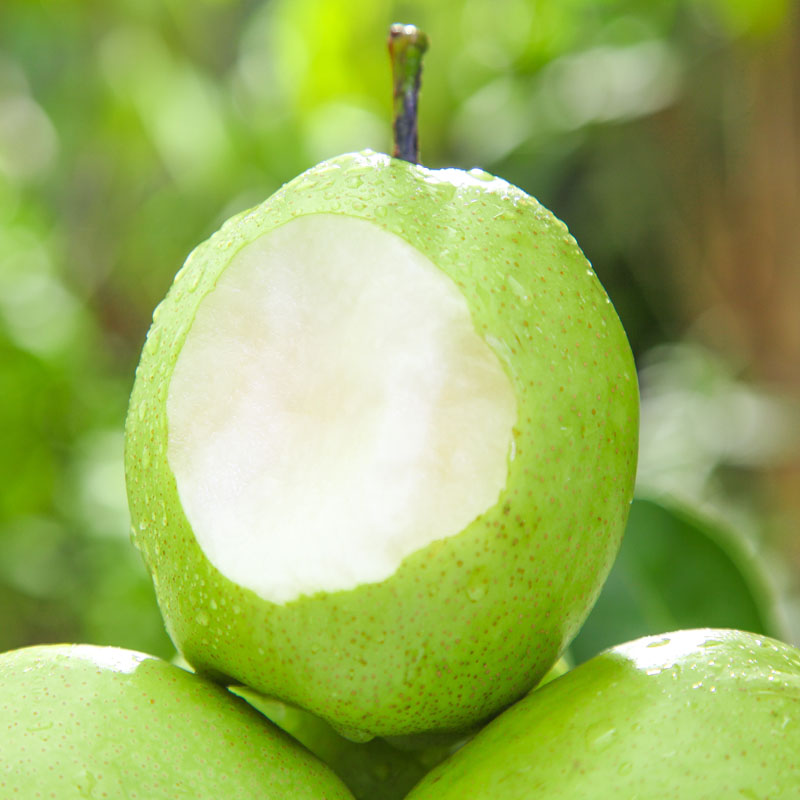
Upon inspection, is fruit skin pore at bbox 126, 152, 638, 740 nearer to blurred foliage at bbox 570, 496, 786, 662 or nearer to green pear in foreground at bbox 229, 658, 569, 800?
green pear in foreground at bbox 229, 658, 569, 800

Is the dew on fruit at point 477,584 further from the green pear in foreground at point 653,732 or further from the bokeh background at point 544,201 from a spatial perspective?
the bokeh background at point 544,201

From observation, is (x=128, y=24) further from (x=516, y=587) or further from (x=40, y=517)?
(x=516, y=587)

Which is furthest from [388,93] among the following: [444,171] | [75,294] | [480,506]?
[480,506]

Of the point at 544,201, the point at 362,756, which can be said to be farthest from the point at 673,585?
the point at 544,201

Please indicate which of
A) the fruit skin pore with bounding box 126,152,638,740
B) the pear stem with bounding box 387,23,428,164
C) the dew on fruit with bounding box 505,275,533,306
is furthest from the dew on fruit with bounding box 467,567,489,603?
the pear stem with bounding box 387,23,428,164

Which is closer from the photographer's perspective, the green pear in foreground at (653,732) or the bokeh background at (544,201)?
the green pear in foreground at (653,732)

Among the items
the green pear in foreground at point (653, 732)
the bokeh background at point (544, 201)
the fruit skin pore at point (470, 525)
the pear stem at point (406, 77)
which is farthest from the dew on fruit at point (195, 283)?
the bokeh background at point (544, 201)
